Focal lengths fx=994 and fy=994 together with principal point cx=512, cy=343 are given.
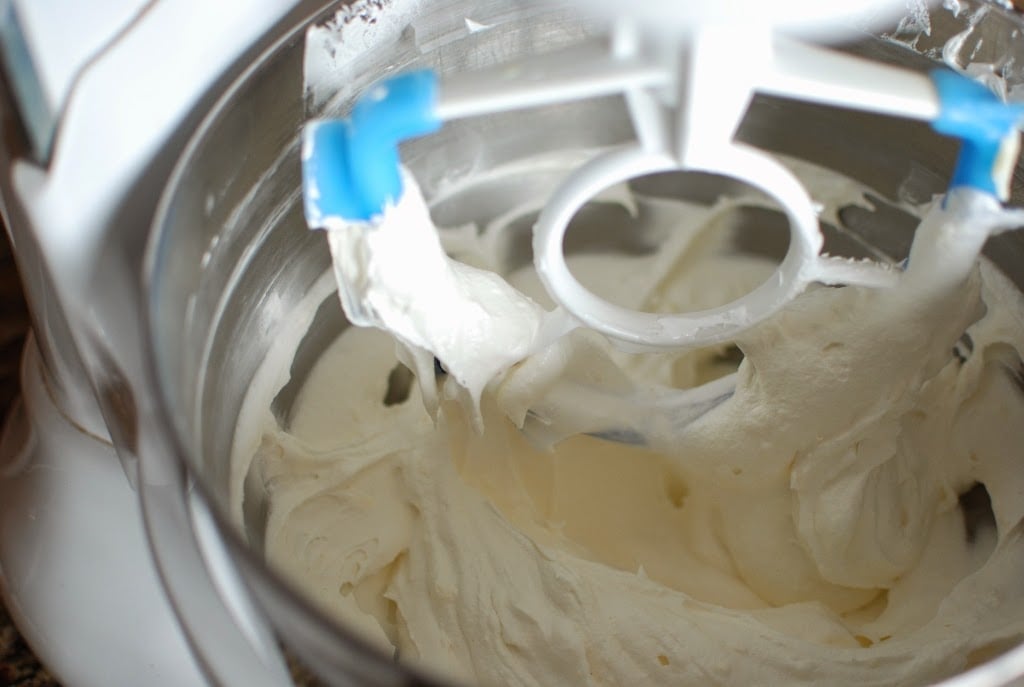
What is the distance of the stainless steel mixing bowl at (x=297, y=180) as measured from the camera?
0.39 metres

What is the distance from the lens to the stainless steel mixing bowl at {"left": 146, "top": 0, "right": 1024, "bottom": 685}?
15.3 inches

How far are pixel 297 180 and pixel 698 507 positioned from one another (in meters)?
0.30

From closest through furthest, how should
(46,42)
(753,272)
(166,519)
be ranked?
(46,42) < (166,519) < (753,272)

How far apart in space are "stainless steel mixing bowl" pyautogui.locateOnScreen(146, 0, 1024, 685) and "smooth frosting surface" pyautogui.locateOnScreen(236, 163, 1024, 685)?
0.05m

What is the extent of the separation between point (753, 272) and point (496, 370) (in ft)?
0.79

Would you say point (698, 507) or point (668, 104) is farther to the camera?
point (698, 507)

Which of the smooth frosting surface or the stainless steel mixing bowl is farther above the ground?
the stainless steel mixing bowl

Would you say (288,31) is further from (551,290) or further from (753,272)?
(753,272)

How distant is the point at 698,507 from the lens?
60 centimetres

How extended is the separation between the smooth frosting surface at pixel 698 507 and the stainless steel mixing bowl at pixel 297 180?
0.05 m

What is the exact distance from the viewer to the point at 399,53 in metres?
0.55

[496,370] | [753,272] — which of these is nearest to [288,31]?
[496,370]

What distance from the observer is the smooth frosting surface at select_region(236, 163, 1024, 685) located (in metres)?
0.51

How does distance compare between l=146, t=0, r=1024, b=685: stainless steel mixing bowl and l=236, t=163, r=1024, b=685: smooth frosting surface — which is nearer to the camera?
l=146, t=0, r=1024, b=685: stainless steel mixing bowl
